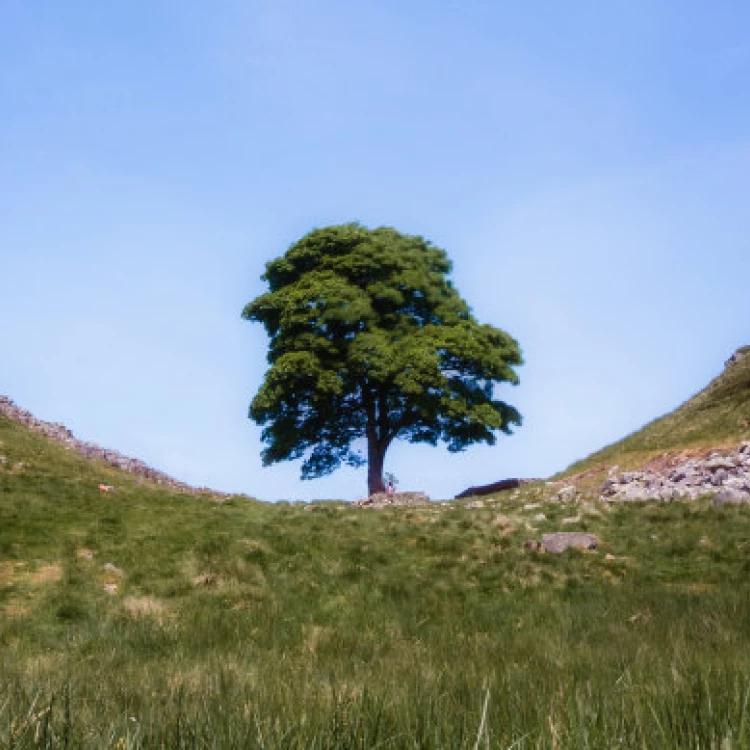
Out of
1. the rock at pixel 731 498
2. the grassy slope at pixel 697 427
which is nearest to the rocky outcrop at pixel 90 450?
the grassy slope at pixel 697 427

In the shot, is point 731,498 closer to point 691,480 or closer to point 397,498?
point 691,480

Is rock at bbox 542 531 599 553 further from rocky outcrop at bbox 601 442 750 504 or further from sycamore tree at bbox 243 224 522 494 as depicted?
sycamore tree at bbox 243 224 522 494

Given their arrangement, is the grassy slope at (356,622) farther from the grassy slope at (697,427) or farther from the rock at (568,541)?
the grassy slope at (697,427)

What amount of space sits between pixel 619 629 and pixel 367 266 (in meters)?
33.2

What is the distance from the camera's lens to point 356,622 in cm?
1288

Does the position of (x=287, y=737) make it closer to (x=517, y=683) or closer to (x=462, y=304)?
(x=517, y=683)

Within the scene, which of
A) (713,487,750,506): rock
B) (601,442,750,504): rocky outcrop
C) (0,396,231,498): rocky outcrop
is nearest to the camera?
(713,487,750,506): rock

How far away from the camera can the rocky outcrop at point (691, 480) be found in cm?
2300

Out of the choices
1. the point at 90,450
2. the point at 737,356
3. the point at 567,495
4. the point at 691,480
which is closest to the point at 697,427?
the point at 691,480

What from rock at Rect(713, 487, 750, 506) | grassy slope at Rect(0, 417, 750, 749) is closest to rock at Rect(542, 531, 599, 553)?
grassy slope at Rect(0, 417, 750, 749)

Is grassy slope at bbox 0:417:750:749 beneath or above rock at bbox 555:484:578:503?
beneath

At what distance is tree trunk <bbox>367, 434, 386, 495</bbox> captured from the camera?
41125mm

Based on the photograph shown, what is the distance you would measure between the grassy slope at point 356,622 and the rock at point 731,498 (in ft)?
2.17

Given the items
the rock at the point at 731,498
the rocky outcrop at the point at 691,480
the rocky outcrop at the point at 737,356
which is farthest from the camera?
the rocky outcrop at the point at 737,356
